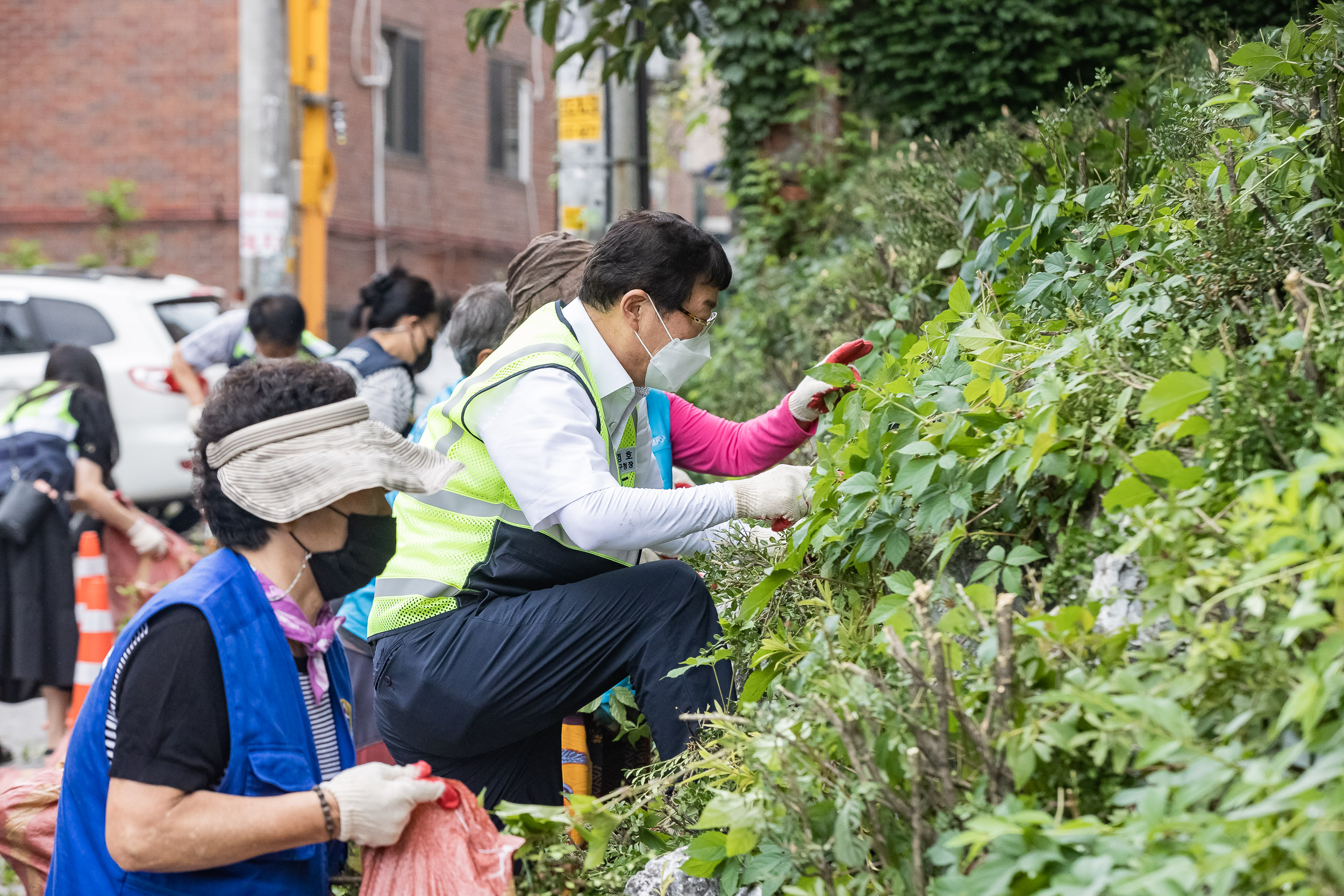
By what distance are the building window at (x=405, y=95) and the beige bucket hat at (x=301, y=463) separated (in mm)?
16206

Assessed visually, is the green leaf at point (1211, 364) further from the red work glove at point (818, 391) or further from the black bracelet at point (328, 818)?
the black bracelet at point (328, 818)

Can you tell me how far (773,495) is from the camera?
98.6 inches

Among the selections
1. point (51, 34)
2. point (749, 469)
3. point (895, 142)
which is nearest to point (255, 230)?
point (895, 142)

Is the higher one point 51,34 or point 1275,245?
point 51,34

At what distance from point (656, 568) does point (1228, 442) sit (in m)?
1.15

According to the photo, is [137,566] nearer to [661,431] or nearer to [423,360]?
[423,360]

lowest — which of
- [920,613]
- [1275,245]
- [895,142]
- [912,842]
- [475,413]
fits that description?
[912,842]

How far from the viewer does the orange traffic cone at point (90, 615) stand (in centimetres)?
513

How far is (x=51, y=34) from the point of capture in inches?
590

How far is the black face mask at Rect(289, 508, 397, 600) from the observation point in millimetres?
2293

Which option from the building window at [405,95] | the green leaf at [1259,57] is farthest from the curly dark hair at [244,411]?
the building window at [405,95]

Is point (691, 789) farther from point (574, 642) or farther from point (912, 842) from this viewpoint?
point (912, 842)

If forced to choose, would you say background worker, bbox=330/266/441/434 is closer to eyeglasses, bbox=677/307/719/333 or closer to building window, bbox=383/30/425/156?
eyeglasses, bbox=677/307/719/333

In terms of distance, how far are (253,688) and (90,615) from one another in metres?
3.57
